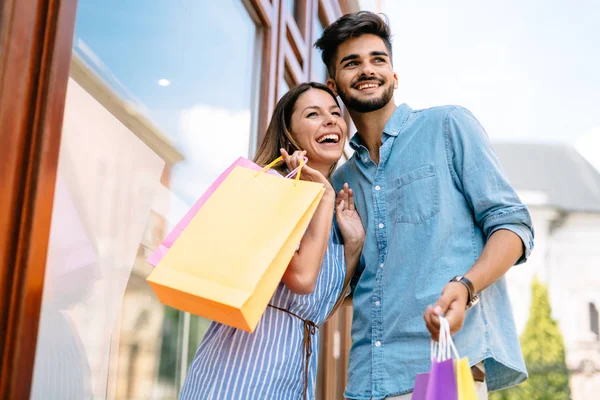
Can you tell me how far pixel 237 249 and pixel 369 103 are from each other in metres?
0.76

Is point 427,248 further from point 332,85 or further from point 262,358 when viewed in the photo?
point 332,85

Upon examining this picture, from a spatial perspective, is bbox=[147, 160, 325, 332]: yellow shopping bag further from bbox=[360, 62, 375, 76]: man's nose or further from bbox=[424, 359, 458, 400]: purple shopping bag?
bbox=[360, 62, 375, 76]: man's nose

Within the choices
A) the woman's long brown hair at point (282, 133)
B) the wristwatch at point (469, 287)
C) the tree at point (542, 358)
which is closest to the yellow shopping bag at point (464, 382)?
the wristwatch at point (469, 287)

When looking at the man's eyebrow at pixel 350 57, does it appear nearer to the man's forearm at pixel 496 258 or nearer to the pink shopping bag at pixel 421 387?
the man's forearm at pixel 496 258

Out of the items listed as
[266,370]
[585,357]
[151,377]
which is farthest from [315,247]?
[585,357]

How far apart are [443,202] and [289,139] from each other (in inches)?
17.2

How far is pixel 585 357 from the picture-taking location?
71.7 feet

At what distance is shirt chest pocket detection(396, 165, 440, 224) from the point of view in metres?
1.61

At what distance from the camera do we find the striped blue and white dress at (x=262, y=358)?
1.40m

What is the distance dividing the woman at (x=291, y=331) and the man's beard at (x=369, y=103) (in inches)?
7.1

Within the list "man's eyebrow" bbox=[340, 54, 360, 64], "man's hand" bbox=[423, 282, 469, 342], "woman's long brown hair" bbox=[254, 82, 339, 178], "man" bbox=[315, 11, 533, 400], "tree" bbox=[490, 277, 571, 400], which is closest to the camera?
"man's hand" bbox=[423, 282, 469, 342]

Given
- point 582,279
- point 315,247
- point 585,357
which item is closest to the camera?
point 315,247

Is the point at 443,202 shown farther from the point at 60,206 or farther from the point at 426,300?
the point at 60,206

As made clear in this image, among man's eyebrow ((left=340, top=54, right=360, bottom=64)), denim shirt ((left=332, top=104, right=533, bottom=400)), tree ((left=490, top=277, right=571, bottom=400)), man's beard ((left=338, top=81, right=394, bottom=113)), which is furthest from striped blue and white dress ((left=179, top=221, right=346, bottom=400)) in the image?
tree ((left=490, top=277, right=571, bottom=400))
